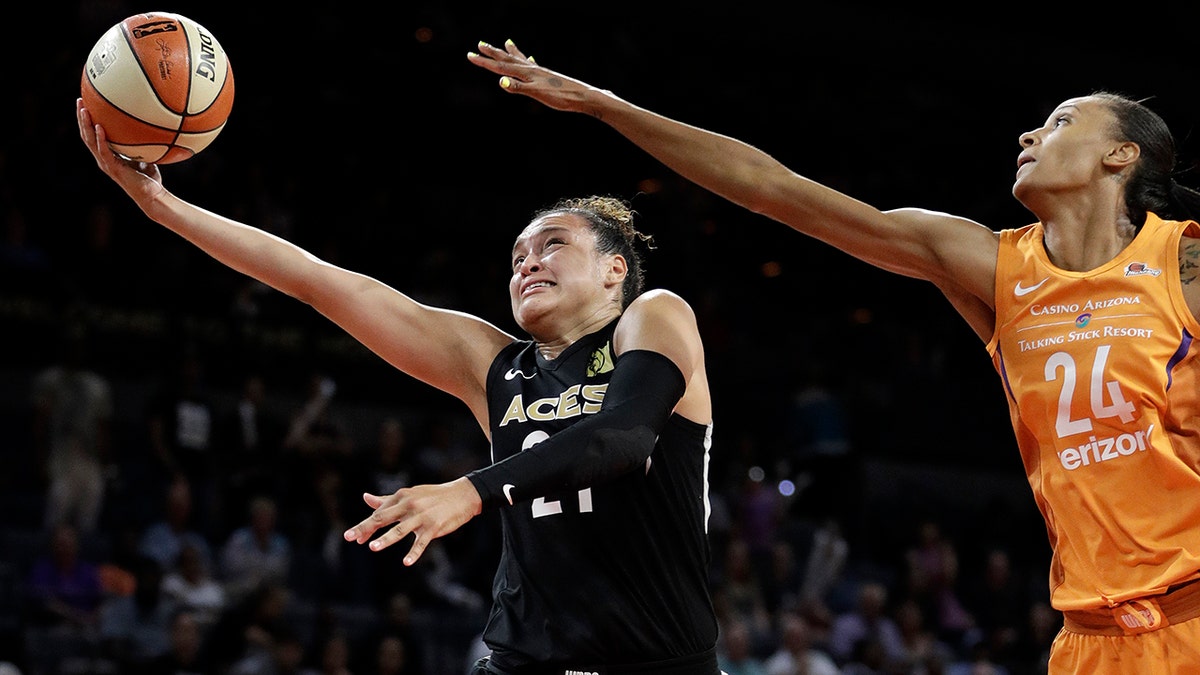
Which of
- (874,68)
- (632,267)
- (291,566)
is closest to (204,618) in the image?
(291,566)

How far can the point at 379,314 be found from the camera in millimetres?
4137

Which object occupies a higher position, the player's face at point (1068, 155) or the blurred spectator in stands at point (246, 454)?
the blurred spectator in stands at point (246, 454)

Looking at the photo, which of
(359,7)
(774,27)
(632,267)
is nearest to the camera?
(632,267)

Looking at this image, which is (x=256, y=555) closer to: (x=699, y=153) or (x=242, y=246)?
(x=242, y=246)

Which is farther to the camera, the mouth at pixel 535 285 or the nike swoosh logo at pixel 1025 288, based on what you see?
the mouth at pixel 535 285

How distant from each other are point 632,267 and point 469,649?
6.25 metres

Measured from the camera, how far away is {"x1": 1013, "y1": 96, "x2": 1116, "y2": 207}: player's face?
364 centimetres

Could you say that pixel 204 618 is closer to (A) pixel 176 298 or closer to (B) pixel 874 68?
(A) pixel 176 298

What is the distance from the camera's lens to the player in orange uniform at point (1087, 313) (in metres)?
3.35

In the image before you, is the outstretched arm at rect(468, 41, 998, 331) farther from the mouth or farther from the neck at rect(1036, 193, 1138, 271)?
the mouth

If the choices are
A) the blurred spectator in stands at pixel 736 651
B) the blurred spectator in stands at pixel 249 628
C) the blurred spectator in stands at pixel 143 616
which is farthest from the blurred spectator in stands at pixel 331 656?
the blurred spectator in stands at pixel 736 651

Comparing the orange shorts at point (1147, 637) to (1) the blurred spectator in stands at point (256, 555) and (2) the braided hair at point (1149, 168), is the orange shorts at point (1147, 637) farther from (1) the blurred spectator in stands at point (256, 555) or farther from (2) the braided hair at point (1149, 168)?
(1) the blurred spectator in stands at point (256, 555)

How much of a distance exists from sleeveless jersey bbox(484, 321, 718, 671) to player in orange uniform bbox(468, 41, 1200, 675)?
71cm

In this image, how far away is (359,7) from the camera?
579 inches
